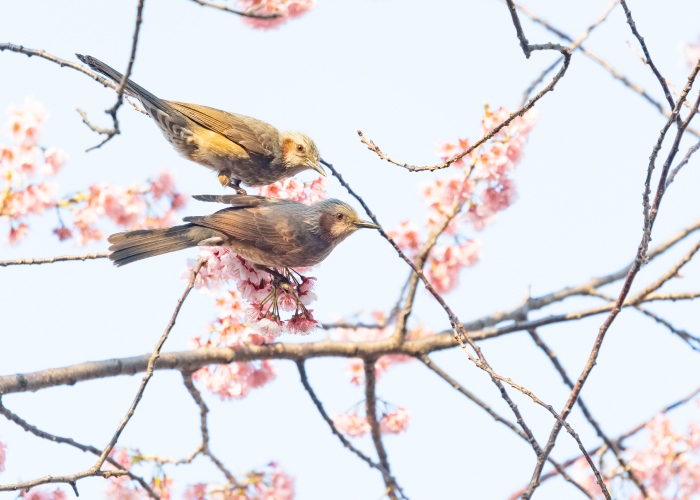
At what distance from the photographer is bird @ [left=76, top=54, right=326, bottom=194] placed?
3.85 m

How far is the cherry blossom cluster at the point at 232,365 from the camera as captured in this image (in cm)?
432

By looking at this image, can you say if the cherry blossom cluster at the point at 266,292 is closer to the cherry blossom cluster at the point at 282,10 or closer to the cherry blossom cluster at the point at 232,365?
the cherry blossom cluster at the point at 232,365

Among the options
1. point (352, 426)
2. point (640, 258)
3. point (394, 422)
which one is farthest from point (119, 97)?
point (352, 426)

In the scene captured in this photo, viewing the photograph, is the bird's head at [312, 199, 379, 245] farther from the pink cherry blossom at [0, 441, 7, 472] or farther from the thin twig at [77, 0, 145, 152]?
the pink cherry blossom at [0, 441, 7, 472]

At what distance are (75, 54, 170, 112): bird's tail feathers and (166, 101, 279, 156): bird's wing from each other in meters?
0.17

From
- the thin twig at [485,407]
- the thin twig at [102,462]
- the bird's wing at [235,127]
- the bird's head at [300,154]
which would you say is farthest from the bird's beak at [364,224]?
the thin twig at [485,407]

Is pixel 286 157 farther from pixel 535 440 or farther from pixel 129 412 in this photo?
pixel 535 440

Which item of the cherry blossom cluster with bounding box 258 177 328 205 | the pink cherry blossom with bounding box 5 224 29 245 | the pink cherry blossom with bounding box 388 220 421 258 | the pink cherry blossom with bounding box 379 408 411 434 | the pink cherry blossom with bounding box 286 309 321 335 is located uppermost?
the pink cherry blossom with bounding box 388 220 421 258

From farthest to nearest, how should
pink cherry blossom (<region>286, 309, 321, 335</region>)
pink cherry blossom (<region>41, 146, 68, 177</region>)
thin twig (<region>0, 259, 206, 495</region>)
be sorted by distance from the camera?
pink cherry blossom (<region>41, 146, 68, 177</region>), pink cherry blossom (<region>286, 309, 321, 335</region>), thin twig (<region>0, 259, 206, 495</region>)

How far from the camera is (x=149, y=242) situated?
3471mm

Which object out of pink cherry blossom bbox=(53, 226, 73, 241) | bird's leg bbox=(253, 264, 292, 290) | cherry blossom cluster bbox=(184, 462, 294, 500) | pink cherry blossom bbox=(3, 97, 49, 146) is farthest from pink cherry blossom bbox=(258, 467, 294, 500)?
pink cherry blossom bbox=(3, 97, 49, 146)

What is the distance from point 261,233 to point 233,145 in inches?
34.8

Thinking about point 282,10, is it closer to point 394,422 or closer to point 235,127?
point 235,127

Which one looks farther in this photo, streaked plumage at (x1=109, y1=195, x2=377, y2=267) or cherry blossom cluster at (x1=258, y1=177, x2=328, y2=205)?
cherry blossom cluster at (x1=258, y1=177, x2=328, y2=205)
